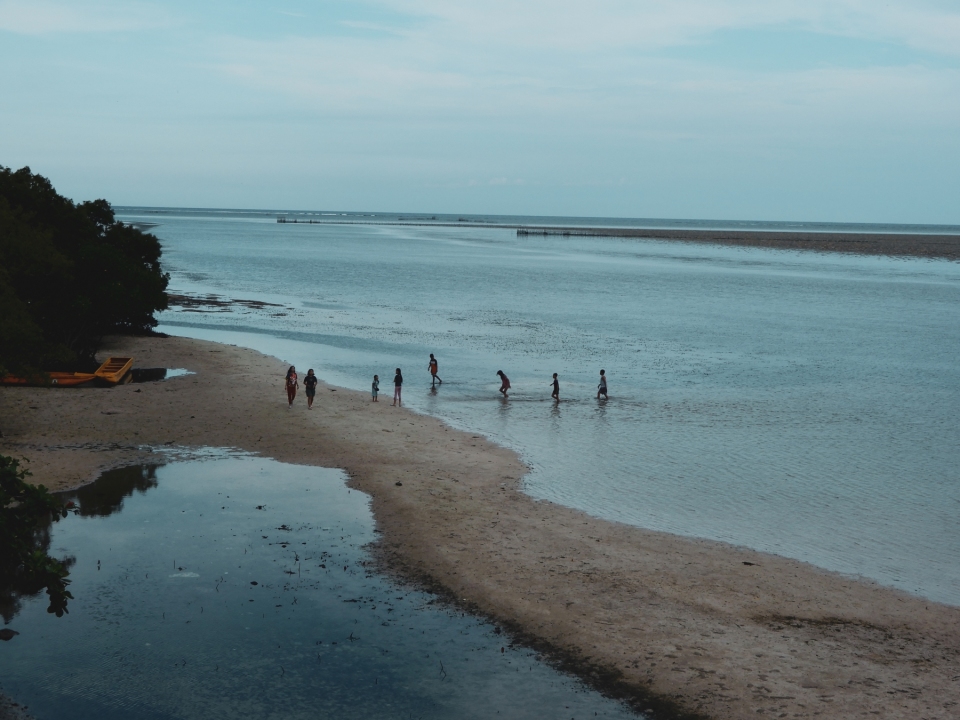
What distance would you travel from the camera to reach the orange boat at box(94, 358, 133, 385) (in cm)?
3297

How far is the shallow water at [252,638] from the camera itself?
12680mm

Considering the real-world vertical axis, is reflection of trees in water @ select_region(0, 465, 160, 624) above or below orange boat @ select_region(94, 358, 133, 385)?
below

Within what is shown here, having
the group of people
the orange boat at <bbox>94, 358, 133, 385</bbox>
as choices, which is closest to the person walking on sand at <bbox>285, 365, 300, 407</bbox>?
the group of people

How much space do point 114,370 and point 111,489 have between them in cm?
1425

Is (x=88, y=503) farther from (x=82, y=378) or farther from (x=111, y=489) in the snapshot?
(x=82, y=378)

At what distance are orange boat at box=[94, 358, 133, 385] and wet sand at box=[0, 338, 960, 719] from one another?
4.84 meters

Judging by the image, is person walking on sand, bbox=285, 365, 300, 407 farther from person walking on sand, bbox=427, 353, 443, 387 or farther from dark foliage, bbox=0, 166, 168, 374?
person walking on sand, bbox=427, 353, 443, 387

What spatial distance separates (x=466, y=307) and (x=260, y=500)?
164 feet

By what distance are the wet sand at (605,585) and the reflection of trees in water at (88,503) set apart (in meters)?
0.70

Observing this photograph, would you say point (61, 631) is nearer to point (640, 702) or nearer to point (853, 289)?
point (640, 702)

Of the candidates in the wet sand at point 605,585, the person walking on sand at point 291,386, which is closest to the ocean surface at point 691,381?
the wet sand at point 605,585

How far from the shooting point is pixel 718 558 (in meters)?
18.0

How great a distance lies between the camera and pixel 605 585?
16.3 metres

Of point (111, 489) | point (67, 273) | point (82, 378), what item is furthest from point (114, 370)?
point (111, 489)
